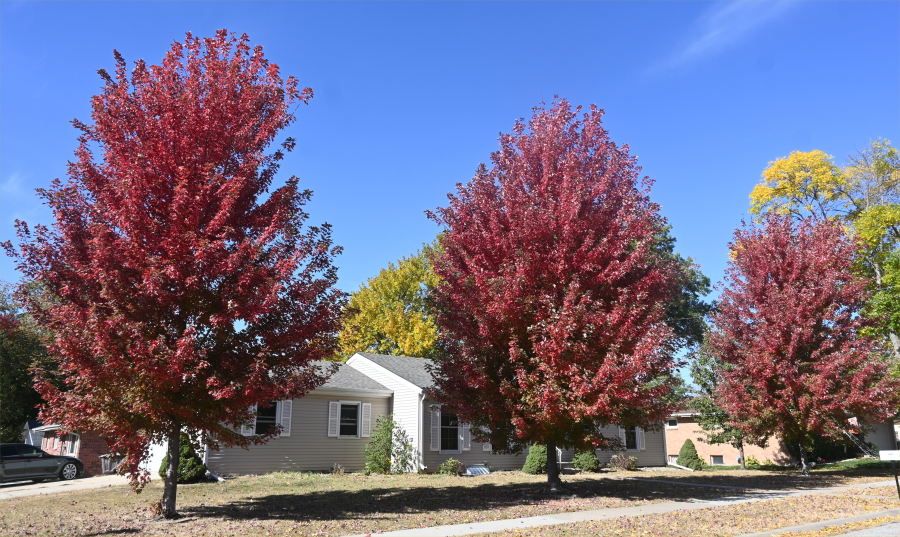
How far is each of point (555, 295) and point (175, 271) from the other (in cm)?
755

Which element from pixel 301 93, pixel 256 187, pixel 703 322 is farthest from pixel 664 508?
pixel 703 322

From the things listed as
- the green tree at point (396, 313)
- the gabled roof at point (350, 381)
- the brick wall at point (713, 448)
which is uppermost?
the green tree at point (396, 313)

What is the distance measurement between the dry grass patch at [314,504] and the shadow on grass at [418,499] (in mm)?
20

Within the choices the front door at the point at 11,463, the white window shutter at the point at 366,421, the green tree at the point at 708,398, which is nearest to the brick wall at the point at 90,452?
the front door at the point at 11,463

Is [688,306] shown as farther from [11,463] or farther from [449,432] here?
[11,463]

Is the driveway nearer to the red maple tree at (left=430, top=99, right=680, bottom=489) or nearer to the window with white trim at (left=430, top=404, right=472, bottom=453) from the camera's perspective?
the window with white trim at (left=430, top=404, right=472, bottom=453)

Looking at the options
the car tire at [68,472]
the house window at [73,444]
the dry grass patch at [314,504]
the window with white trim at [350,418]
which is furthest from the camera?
the house window at [73,444]

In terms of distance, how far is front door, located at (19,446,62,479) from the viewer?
1943 cm

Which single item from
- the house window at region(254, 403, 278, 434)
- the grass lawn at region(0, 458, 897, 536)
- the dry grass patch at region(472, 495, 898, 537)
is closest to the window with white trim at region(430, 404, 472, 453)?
the grass lawn at region(0, 458, 897, 536)

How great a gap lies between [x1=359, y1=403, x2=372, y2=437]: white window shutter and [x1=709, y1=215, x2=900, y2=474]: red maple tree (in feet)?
41.5

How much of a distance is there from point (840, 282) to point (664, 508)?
1272cm

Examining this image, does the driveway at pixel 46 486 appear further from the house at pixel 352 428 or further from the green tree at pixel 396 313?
the green tree at pixel 396 313

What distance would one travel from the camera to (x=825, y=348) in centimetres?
1783

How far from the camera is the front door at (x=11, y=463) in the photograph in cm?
1888
